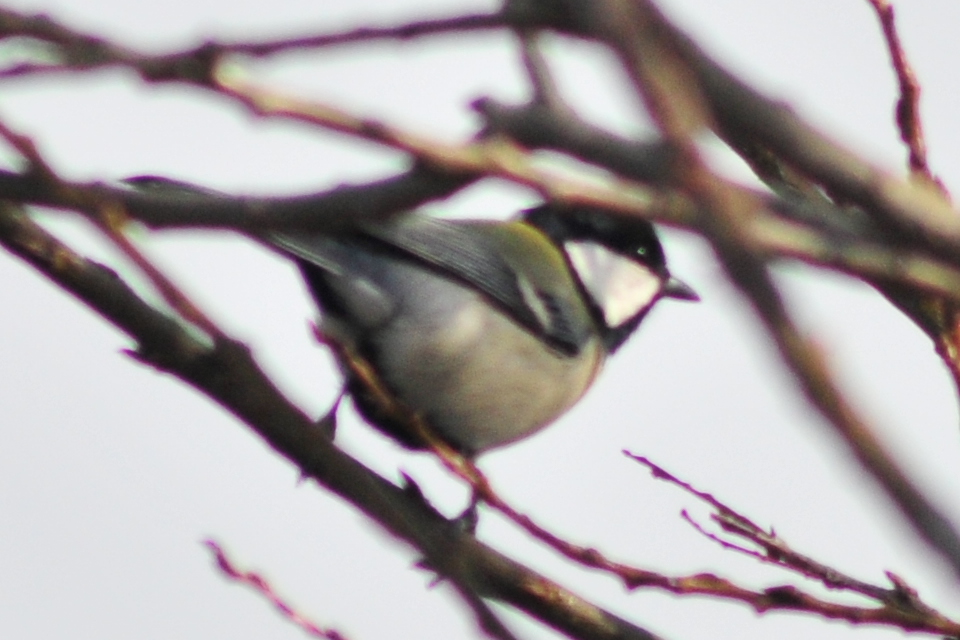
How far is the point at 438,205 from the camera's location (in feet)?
4.47

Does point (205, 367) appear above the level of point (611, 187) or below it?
below

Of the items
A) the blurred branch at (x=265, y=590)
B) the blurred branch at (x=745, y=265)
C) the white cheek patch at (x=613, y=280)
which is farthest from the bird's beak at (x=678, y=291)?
the blurred branch at (x=745, y=265)

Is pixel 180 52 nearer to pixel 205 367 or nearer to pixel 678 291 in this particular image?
pixel 205 367

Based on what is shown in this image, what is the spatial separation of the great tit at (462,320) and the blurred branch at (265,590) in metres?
0.77

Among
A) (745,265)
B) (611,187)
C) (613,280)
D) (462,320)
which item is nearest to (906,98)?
(611,187)

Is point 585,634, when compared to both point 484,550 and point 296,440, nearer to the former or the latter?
point 484,550

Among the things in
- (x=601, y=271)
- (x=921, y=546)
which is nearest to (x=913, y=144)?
(x=921, y=546)

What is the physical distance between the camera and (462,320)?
3.87m

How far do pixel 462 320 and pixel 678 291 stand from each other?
5.43 feet

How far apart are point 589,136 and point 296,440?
1.34 meters

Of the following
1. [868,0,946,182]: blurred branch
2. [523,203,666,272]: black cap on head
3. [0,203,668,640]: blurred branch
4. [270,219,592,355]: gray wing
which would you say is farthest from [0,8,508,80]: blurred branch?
[523,203,666,272]: black cap on head

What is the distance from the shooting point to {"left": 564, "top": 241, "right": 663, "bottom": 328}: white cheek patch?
15.8 ft

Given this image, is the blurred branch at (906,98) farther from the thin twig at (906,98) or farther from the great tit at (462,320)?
the great tit at (462,320)

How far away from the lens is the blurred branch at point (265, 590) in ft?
7.73
